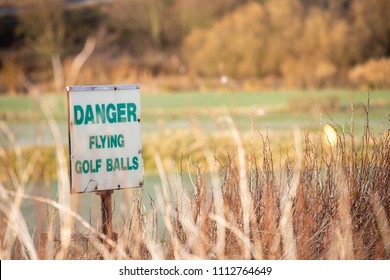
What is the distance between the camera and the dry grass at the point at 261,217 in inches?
157

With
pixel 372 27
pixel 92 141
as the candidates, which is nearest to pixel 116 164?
pixel 92 141

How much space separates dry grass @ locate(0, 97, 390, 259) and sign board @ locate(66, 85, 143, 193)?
0.53 feet

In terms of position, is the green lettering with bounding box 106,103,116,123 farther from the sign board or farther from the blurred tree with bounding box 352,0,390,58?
the blurred tree with bounding box 352,0,390,58

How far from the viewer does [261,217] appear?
4.18 m

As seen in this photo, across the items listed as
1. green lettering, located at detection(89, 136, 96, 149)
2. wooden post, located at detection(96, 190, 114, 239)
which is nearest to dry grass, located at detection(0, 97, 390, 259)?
wooden post, located at detection(96, 190, 114, 239)

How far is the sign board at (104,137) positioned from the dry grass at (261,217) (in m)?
0.16

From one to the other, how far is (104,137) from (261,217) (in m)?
0.79

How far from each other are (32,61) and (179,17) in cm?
119

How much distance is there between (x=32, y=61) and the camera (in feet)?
26.4

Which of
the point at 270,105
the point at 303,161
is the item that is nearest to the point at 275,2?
the point at 270,105

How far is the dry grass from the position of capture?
13.1 feet

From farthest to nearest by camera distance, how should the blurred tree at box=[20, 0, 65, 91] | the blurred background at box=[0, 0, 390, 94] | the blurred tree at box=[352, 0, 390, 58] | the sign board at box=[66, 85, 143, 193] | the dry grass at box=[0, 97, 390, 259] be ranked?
the blurred tree at box=[20, 0, 65, 91] → the blurred background at box=[0, 0, 390, 94] → the blurred tree at box=[352, 0, 390, 58] → the dry grass at box=[0, 97, 390, 259] → the sign board at box=[66, 85, 143, 193]

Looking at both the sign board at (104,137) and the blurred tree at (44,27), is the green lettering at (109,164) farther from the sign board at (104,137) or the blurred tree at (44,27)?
the blurred tree at (44,27)

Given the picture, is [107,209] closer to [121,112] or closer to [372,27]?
[121,112]
